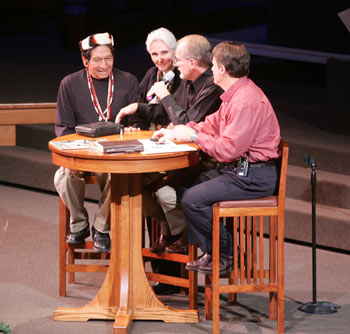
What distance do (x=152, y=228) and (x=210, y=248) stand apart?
62cm

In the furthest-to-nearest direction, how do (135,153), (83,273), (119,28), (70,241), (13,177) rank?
(119,28), (13,177), (83,273), (70,241), (135,153)

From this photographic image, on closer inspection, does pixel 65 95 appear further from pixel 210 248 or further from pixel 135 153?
pixel 210 248

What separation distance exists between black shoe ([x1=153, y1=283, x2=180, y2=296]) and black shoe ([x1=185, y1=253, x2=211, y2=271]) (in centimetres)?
52

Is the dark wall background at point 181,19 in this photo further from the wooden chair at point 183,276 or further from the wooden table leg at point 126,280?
the wooden table leg at point 126,280

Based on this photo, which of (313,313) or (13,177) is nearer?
(313,313)

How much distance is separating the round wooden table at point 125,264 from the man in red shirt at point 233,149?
17cm

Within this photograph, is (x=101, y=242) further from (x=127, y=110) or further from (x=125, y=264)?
(x=127, y=110)

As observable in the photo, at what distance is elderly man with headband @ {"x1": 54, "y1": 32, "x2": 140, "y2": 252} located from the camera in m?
4.83

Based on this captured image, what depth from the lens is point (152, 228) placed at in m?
4.94

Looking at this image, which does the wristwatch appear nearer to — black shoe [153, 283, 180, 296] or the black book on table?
the black book on table

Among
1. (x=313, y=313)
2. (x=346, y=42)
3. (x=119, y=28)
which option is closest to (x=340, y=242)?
(x=313, y=313)

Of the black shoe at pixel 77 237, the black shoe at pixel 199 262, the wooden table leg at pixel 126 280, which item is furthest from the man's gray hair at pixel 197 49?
the black shoe at pixel 77 237

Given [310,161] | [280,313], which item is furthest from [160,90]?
[280,313]

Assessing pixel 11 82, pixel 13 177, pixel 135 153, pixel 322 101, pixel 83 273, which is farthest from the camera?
pixel 11 82
